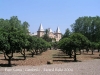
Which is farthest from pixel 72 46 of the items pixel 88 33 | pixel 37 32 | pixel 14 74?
pixel 37 32

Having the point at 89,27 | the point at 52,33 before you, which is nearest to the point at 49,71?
the point at 89,27

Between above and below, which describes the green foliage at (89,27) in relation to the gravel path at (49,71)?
above

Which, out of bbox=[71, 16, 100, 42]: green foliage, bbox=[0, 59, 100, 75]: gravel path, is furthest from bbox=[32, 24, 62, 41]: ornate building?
bbox=[0, 59, 100, 75]: gravel path

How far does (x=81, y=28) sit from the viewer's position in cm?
8512

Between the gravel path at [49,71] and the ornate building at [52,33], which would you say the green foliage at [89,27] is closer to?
the gravel path at [49,71]

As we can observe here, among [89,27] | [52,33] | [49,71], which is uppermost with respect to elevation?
[52,33]

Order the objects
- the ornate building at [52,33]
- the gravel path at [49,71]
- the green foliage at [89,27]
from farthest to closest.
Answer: the ornate building at [52,33], the green foliage at [89,27], the gravel path at [49,71]

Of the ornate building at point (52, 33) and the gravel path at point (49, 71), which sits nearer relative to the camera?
the gravel path at point (49, 71)

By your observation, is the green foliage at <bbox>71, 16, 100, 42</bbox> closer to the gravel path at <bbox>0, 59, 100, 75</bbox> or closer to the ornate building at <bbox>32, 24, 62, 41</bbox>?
the gravel path at <bbox>0, 59, 100, 75</bbox>

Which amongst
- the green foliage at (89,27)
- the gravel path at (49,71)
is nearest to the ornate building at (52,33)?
the green foliage at (89,27)

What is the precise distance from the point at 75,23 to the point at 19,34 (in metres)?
65.3

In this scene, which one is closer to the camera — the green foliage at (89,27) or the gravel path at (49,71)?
the gravel path at (49,71)

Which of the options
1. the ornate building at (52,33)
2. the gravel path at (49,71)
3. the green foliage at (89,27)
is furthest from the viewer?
the ornate building at (52,33)

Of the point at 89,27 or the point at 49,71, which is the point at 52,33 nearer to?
the point at 89,27
